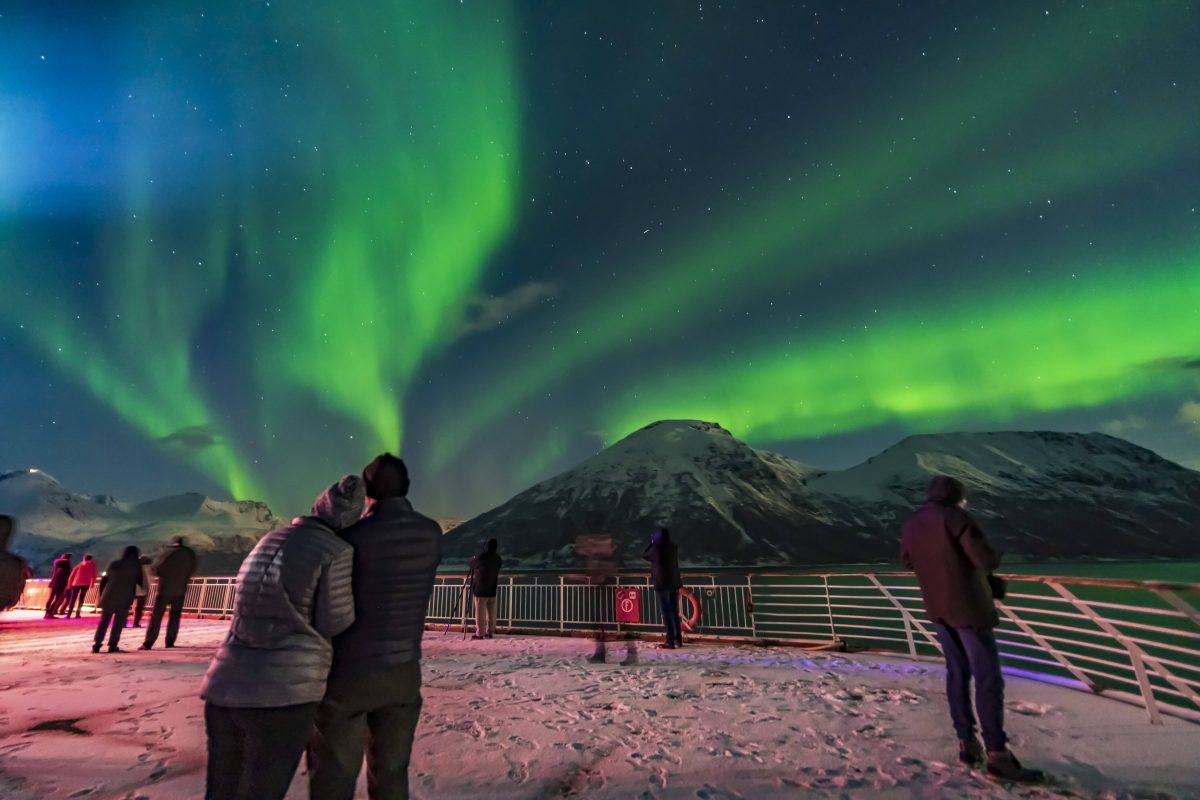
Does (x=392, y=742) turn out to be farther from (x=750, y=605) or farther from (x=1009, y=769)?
(x=750, y=605)

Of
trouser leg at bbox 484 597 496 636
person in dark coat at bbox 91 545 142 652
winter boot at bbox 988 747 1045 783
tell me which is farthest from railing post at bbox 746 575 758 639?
person in dark coat at bbox 91 545 142 652

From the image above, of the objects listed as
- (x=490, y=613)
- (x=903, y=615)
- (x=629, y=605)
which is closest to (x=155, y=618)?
(x=490, y=613)

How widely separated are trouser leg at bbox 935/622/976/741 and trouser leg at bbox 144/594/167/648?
13.1m

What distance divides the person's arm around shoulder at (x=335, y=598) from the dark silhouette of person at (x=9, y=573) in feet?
14.5

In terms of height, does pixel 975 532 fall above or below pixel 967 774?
above

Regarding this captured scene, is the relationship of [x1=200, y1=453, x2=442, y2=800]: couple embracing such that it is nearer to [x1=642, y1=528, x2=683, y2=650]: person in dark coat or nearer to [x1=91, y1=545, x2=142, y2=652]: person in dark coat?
[x1=642, y1=528, x2=683, y2=650]: person in dark coat

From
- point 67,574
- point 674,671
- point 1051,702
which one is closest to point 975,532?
point 1051,702

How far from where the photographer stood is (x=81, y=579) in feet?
59.5

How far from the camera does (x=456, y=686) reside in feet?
24.0

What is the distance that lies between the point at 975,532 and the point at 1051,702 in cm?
356

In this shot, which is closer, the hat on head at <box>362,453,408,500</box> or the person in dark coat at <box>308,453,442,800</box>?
the person in dark coat at <box>308,453,442,800</box>

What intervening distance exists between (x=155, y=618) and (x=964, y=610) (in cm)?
1369

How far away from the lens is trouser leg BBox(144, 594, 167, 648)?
10.8 metres

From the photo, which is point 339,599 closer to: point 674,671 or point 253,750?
point 253,750
